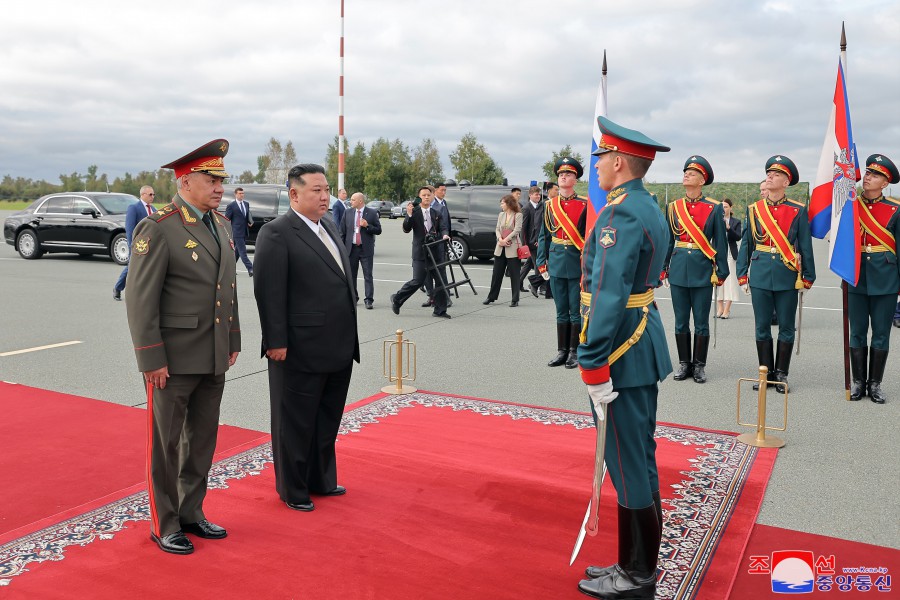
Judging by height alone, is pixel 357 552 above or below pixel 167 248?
below

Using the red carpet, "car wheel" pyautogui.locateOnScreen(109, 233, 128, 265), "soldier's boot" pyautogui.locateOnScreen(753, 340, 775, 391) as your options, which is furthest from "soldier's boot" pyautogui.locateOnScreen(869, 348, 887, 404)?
"car wheel" pyautogui.locateOnScreen(109, 233, 128, 265)

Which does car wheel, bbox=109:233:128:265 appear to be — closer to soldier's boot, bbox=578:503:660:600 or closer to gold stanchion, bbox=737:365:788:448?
gold stanchion, bbox=737:365:788:448

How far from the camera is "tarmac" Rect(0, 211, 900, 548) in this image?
4.78 m

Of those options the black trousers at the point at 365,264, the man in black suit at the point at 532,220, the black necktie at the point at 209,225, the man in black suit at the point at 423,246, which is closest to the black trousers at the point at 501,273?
the man in black suit at the point at 532,220

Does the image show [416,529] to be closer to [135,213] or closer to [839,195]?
[839,195]

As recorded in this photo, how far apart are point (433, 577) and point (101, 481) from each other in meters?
2.32

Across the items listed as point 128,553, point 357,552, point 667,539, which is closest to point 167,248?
point 128,553

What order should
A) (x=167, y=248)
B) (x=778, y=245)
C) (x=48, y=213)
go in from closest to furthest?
1. (x=167, y=248)
2. (x=778, y=245)
3. (x=48, y=213)

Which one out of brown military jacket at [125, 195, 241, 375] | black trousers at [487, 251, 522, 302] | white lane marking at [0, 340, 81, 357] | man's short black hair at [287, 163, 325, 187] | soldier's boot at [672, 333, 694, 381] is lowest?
white lane marking at [0, 340, 81, 357]

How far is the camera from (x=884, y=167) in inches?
265

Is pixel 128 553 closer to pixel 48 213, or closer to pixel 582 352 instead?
pixel 582 352

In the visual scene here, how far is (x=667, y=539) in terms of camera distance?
4055 millimetres

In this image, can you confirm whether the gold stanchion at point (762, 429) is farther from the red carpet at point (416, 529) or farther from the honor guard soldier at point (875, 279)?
the honor guard soldier at point (875, 279)

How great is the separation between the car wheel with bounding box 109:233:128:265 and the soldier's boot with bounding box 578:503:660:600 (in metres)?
17.1
